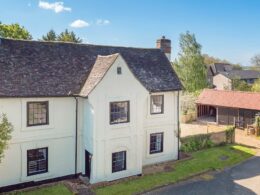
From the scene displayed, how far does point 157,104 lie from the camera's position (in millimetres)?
25438

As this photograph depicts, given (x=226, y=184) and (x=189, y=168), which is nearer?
(x=226, y=184)

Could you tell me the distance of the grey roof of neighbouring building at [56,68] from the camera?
1980cm

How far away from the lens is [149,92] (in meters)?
23.3

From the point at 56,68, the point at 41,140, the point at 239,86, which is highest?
the point at 56,68

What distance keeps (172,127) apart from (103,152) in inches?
325

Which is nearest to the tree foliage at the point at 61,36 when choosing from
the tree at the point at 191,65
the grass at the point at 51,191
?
the tree at the point at 191,65

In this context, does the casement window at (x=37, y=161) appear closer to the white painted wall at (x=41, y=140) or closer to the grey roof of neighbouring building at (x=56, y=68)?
the white painted wall at (x=41, y=140)

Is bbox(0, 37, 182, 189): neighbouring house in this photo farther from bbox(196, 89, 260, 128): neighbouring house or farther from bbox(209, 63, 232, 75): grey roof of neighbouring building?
bbox(209, 63, 232, 75): grey roof of neighbouring building

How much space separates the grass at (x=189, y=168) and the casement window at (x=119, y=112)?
15.4 ft

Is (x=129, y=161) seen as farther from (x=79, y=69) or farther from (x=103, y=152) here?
(x=79, y=69)

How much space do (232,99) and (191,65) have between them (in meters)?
21.7

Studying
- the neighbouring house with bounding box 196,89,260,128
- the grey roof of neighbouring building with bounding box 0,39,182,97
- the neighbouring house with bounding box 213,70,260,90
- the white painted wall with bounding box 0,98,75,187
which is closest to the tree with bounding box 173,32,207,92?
the neighbouring house with bounding box 196,89,260,128

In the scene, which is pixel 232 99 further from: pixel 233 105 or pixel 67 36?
pixel 67 36

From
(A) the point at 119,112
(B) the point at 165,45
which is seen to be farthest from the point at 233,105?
(A) the point at 119,112
